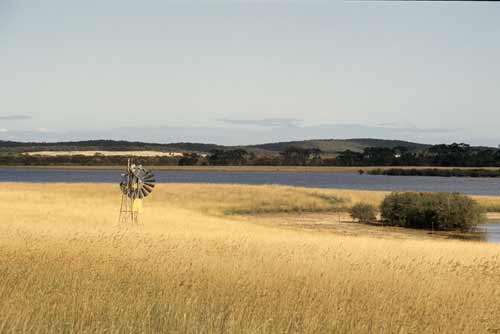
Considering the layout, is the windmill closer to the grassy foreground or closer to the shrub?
the grassy foreground

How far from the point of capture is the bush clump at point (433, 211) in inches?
1901

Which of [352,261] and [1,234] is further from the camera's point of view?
[1,234]

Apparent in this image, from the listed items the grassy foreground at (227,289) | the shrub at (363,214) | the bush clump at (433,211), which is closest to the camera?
the grassy foreground at (227,289)

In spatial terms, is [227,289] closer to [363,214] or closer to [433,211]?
[433,211]

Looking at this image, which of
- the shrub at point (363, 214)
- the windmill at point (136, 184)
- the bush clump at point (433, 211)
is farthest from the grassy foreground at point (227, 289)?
the shrub at point (363, 214)

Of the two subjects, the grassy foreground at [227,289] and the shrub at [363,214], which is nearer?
the grassy foreground at [227,289]

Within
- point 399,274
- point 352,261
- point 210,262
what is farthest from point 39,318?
point 352,261

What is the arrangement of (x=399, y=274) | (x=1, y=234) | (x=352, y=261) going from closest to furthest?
(x=399, y=274) → (x=352, y=261) → (x=1, y=234)

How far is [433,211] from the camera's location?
163ft

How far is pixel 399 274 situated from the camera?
15070 mm

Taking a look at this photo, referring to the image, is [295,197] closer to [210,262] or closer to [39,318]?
[210,262]

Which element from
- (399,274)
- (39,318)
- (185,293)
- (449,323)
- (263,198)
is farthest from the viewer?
(263,198)

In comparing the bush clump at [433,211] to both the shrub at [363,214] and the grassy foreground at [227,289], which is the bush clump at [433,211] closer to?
the shrub at [363,214]

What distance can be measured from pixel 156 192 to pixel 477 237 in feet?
103
